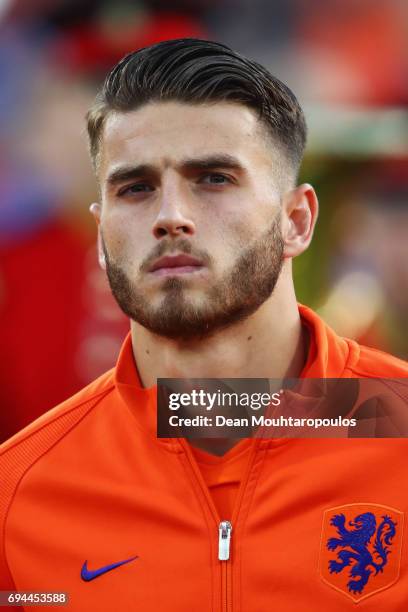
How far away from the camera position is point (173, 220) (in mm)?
1587

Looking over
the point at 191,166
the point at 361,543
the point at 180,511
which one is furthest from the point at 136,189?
the point at 361,543

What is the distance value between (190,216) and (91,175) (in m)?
1.55

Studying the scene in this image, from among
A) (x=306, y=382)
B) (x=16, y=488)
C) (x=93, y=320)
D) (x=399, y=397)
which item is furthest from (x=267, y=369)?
(x=93, y=320)

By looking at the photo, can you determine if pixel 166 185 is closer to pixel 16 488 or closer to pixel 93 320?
pixel 16 488

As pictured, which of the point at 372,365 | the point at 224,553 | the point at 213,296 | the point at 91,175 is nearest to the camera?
the point at 224,553

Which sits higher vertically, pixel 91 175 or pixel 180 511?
pixel 91 175

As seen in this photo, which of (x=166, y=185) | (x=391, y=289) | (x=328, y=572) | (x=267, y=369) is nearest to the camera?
(x=328, y=572)

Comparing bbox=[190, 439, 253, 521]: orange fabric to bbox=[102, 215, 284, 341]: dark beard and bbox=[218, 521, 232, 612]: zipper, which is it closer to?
bbox=[218, 521, 232, 612]: zipper

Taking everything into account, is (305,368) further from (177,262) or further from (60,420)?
(60,420)

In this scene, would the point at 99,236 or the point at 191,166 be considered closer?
the point at 191,166

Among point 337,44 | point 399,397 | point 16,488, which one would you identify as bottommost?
point 16,488

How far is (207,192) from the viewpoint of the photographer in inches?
65.4

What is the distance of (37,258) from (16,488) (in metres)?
1.48

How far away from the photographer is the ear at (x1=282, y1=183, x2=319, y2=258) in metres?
1.83
